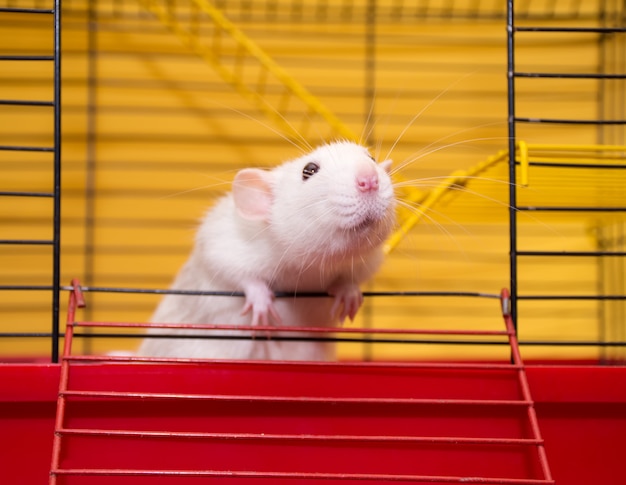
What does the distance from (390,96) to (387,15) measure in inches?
16.9

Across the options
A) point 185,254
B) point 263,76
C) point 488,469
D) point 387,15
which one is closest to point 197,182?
point 185,254

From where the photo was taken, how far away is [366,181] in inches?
50.8

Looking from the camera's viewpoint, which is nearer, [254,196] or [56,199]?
[56,199]

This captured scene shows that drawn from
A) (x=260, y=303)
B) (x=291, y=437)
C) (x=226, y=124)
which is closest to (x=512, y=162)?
(x=260, y=303)

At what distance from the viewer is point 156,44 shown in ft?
9.60

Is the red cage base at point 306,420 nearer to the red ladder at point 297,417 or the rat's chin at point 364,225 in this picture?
the red ladder at point 297,417

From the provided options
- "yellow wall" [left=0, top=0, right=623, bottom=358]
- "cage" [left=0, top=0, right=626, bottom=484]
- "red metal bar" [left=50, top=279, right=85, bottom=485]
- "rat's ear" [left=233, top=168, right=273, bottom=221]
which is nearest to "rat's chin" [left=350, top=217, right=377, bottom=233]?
"rat's ear" [left=233, top=168, right=273, bottom=221]

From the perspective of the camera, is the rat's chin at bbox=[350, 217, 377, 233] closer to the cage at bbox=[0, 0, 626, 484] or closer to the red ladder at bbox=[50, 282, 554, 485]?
the red ladder at bbox=[50, 282, 554, 485]

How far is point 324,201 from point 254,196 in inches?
11.1

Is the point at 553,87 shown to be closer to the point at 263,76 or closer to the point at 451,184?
the point at 263,76

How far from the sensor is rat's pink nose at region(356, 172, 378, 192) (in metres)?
1.29

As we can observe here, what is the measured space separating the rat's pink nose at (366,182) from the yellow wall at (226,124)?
156 centimetres

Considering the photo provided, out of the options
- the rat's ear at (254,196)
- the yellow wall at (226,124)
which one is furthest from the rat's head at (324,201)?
the yellow wall at (226,124)

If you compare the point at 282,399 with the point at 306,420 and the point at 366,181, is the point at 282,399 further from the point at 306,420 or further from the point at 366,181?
the point at 366,181
